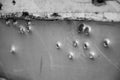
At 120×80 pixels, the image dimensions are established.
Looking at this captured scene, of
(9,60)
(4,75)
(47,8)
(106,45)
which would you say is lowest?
(4,75)

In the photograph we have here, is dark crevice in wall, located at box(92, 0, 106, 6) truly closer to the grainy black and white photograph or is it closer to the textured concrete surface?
the grainy black and white photograph

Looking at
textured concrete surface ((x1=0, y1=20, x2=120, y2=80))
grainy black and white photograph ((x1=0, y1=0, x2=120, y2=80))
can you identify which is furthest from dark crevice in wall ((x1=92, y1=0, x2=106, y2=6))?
textured concrete surface ((x1=0, y1=20, x2=120, y2=80))

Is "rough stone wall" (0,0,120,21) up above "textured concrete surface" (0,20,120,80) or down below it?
above

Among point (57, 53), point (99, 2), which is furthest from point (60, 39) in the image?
point (99, 2)

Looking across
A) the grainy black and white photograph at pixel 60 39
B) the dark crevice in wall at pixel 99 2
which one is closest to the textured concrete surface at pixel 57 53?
the grainy black and white photograph at pixel 60 39

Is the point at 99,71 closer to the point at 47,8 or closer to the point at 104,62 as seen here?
the point at 104,62

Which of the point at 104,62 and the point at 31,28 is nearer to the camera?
the point at 104,62

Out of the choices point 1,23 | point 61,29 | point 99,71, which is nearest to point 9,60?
point 1,23

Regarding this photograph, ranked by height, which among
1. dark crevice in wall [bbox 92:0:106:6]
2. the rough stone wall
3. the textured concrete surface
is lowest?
the textured concrete surface

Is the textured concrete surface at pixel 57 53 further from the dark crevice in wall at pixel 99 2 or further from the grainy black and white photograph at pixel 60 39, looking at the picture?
the dark crevice in wall at pixel 99 2
